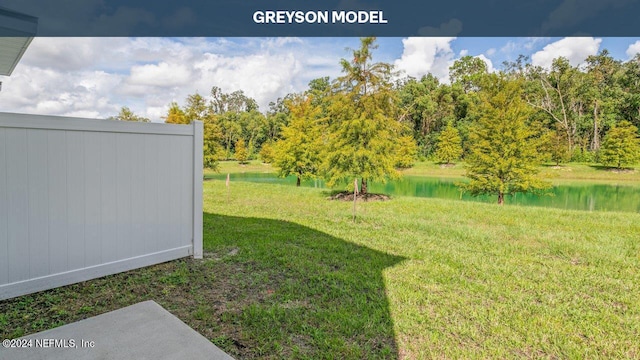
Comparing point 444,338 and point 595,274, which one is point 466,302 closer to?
point 444,338

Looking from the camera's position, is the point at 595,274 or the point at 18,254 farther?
the point at 595,274

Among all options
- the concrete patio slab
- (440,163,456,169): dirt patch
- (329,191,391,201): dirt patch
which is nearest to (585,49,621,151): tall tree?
(440,163,456,169): dirt patch

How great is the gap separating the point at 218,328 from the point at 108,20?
27.1 feet

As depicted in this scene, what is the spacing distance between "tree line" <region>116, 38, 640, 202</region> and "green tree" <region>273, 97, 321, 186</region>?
45 mm

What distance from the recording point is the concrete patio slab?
2.03 meters

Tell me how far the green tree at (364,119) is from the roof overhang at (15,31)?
6525 millimetres

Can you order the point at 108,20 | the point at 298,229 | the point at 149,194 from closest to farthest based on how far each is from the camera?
the point at 149,194, the point at 298,229, the point at 108,20

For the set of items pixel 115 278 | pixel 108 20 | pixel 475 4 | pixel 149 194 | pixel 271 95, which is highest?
pixel 271 95

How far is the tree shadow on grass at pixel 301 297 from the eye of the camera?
7.48 ft

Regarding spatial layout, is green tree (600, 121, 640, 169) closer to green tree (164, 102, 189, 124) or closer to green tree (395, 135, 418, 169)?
green tree (395, 135, 418, 169)

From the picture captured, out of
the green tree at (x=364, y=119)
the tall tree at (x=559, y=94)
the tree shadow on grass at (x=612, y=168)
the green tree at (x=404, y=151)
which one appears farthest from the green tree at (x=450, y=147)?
the green tree at (x=364, y=119)

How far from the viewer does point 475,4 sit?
31.3ft

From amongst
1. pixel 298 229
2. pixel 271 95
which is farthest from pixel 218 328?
pixel 271 95

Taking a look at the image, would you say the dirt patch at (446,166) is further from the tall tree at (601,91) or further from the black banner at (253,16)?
the black banner at (253,16)
